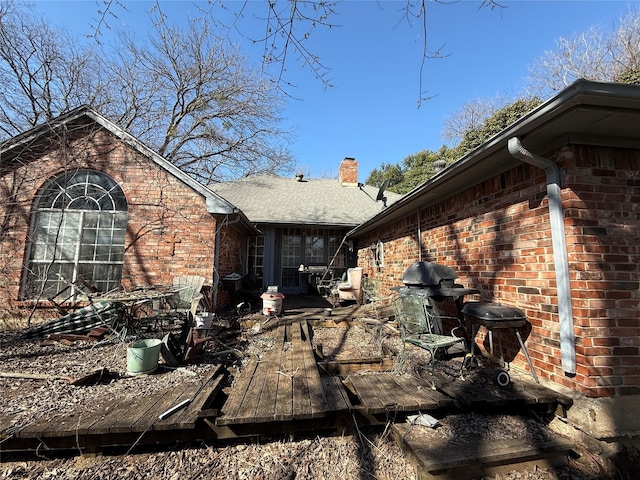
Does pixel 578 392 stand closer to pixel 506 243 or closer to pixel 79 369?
pixel 506 243

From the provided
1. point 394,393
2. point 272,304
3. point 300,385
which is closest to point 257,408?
point 300,385

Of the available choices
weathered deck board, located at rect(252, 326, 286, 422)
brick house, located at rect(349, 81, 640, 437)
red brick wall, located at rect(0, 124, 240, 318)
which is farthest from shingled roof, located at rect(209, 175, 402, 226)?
brick house, located at rect(349, 81, 640, 437)

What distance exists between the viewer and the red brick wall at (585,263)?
2623 millimetres

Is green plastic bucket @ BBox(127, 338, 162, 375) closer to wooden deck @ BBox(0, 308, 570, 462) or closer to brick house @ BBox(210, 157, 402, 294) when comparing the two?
wooden deck @ BBox(0, 308, 570, 462)

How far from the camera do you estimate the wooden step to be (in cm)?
211

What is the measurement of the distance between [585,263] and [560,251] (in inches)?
8.8

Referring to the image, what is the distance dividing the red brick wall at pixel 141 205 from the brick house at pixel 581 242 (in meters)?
6.18

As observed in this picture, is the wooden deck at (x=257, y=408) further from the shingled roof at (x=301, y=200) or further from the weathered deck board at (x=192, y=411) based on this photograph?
the shingled roof at (x=301, y=200)

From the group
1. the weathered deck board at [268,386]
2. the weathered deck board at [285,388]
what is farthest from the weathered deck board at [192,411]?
the weathered deck board at [285,388]

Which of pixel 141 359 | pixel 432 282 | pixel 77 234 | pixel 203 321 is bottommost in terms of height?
pixel 141 359

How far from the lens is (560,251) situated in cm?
278

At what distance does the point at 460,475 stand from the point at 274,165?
57.6 ft

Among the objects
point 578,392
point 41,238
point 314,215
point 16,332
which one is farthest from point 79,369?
point 314,215

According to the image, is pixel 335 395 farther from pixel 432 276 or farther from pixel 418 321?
pixel 432 276
